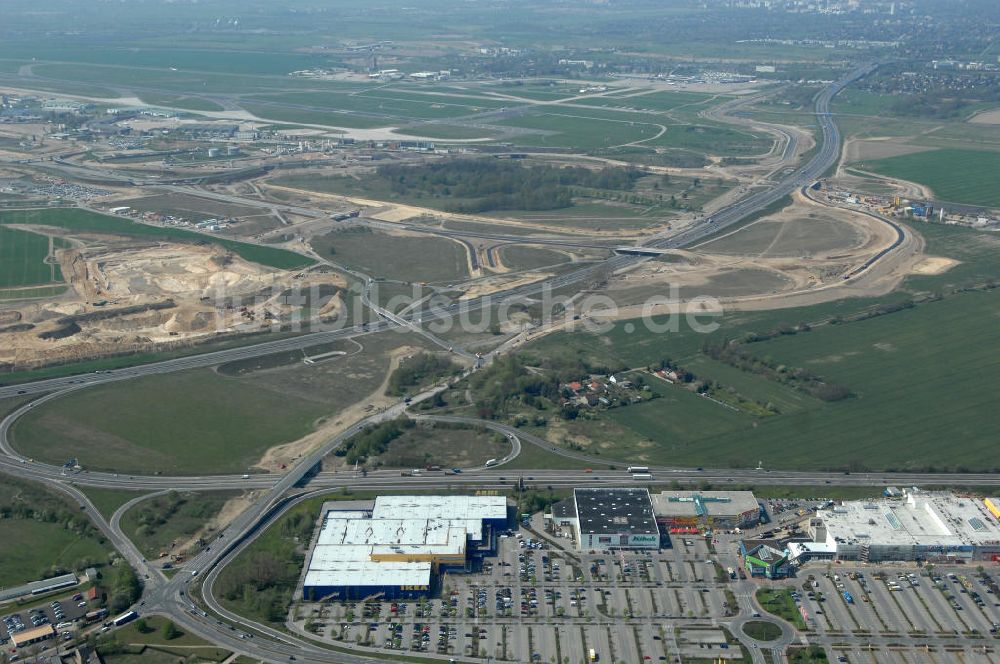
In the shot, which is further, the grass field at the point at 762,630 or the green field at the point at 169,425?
the green field at the point at 169,425

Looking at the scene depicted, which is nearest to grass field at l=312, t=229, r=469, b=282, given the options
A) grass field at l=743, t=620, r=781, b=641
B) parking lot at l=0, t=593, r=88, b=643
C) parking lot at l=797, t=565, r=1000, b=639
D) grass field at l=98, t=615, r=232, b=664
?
parking lot at l=0, t=593, r=88, b=643

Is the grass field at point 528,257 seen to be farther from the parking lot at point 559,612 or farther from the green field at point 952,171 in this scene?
the green field at point 952,171

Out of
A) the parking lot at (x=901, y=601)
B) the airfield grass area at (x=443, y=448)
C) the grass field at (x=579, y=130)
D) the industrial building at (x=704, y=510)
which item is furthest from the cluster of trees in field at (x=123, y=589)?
the grass field at (x=579, y=130)

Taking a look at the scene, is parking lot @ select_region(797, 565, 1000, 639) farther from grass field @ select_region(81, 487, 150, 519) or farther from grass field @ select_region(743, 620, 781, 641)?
grass field @ select_region(81, 487, 150, 519)

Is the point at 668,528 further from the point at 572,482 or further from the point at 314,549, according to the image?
the point at 314,549

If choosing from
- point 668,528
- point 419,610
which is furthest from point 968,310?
point 419,610

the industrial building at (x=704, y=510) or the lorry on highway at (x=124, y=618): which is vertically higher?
the industrial building at (x=704, y=510)

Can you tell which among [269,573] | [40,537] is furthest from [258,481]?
[40,537]
